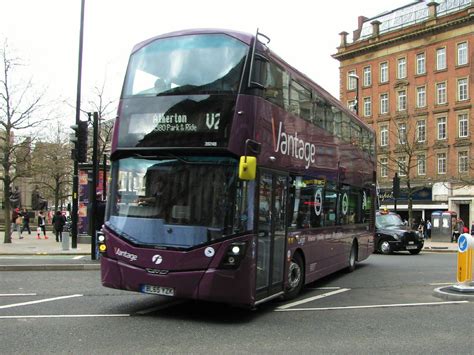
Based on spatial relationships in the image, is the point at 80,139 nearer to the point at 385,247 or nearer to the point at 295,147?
the point at 295,147

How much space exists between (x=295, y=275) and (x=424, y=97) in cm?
4825

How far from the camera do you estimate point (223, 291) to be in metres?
7.42

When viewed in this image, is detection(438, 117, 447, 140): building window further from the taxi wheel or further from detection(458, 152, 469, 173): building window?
the taxi wheel

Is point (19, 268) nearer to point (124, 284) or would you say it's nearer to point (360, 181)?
point (124, 284)

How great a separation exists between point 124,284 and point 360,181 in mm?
8391


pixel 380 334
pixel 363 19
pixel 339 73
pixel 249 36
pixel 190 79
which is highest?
pixel 363 19

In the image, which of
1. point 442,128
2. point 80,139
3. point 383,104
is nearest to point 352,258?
point 80,139

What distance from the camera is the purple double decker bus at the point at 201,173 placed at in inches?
296

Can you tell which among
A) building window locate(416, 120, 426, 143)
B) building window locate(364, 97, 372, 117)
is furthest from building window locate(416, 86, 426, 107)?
building window locate(364, 97, 372, 117)

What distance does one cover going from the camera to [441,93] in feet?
171

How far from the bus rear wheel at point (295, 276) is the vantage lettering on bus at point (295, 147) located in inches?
69.4

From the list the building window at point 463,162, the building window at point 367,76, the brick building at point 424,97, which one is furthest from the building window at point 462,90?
the building window at point 367,76

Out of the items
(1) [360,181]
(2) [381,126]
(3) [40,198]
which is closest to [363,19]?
(2) [381,126]

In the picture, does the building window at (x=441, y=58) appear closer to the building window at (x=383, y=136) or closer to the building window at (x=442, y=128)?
the building window at (x=442, y=128)
